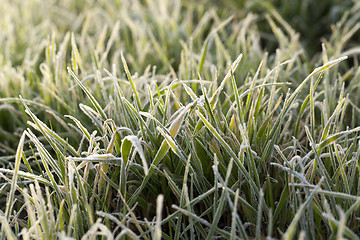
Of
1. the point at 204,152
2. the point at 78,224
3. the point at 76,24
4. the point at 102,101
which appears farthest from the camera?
the point at 76,24

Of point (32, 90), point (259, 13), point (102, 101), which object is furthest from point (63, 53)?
point (259, 13)

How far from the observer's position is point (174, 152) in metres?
0.81

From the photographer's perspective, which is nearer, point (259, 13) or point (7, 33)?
point (7, 33)

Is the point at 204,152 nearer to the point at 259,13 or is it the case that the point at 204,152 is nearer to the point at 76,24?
the point at 76,24

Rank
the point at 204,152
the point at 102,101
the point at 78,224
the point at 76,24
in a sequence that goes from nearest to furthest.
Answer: the point at 78,224, the point at 204,152, the point at 102,101, the point at 76,24

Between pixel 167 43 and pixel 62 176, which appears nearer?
pixel 62 176

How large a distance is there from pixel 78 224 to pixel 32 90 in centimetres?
64

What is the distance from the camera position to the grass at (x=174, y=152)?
2.46 feet

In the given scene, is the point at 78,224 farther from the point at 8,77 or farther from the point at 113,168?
the point at 8,77

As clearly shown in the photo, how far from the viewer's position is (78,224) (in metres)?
0.78

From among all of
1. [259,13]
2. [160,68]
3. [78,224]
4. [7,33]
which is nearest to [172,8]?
[259,13]

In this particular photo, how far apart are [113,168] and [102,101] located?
275 mm

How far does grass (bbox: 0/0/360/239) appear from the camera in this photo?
0.75 meters

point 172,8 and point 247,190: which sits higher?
point 172,8
